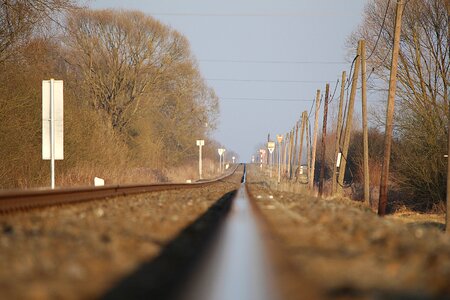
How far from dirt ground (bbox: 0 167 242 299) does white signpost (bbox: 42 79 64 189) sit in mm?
8945

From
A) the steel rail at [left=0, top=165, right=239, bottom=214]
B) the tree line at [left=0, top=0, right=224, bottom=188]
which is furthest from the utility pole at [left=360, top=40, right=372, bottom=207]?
the steel rail at [left=0, top=165, right=239, bottom=214]

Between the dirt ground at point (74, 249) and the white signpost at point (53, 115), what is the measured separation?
29.3 ft

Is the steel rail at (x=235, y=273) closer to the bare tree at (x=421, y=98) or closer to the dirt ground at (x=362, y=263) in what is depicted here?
the dirt ground at (x=362, y=263)

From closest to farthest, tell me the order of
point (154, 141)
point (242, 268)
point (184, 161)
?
point (242, 268), point (154, 141), point (184, 161)

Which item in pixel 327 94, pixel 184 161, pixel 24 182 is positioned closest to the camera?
pixel 24 182

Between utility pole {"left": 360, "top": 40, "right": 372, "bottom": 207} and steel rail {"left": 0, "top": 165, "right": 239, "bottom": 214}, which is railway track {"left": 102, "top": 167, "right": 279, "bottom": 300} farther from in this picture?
utility pole {"left": 360, "top": 40, "right": 372, "bottom": 207}

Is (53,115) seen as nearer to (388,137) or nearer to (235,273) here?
(388,137)

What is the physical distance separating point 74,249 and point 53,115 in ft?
44.2

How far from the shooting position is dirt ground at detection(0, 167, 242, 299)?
3715 mm

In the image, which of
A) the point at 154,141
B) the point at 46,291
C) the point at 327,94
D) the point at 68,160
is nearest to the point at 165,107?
the point at 154,141

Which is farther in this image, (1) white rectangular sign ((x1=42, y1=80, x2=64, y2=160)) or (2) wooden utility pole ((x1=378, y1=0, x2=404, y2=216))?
(2) wooden utility pole ((x1=378, y1=0, x2=404, y2=216))

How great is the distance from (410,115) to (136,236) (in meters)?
27.9

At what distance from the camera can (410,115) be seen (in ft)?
106

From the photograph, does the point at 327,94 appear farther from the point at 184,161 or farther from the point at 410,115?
the point at 184,161
